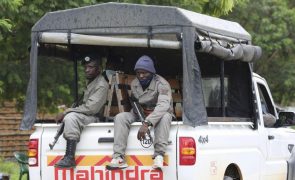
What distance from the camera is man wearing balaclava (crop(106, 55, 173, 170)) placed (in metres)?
7.91

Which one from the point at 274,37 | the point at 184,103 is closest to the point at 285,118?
the point at 184,103

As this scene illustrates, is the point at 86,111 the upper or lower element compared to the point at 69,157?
upper

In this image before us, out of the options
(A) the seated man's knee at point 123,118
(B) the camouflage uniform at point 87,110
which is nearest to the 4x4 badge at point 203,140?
(A) the seated man's knee at point 123,118

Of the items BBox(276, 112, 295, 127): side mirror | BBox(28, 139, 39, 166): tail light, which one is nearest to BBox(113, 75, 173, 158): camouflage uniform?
BBox(28, 139, 39, 166): tail light

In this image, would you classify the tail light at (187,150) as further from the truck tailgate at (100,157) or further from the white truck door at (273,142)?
the white truck door at (273,142)

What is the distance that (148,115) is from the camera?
841cm

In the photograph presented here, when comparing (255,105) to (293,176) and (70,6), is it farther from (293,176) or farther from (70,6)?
(70,6)

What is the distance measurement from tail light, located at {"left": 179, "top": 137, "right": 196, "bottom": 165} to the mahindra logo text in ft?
0.93

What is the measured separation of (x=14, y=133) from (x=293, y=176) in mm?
15459

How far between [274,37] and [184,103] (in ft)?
58.1

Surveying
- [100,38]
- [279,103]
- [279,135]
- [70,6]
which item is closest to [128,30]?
[100,38]

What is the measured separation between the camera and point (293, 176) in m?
10.7

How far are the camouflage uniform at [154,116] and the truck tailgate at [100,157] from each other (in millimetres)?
106

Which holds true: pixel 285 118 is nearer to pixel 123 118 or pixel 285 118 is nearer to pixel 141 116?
pixel 141 116
